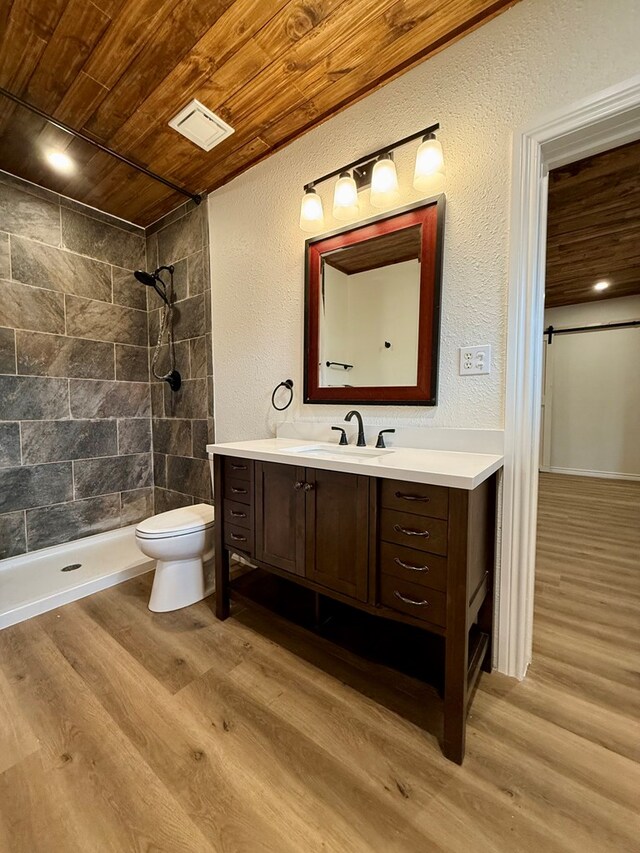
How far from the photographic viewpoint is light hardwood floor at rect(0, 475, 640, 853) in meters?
0.86

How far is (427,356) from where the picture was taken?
4.94 ft

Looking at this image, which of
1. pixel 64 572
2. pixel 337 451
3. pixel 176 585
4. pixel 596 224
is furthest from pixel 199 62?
pixel 596 224

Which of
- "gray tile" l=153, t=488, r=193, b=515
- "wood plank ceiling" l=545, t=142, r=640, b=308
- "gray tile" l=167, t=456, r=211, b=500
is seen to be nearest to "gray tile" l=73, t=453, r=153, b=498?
"gray tile" l=153, t=488, r=193, b=515

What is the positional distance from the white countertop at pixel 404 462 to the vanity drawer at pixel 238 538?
0.35 m

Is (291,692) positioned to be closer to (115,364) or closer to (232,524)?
(232,524)

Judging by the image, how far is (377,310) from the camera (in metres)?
1.71

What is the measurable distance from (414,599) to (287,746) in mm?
594

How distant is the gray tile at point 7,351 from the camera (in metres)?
2.20

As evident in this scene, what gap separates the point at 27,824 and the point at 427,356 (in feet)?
6.13

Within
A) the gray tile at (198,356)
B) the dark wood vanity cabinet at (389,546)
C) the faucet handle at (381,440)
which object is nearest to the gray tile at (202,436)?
the gray tile at (198,356)

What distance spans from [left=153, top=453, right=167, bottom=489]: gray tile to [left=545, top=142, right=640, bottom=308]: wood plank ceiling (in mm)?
3233

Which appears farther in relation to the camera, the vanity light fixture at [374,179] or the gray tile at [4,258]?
the gray tile at [4,258]

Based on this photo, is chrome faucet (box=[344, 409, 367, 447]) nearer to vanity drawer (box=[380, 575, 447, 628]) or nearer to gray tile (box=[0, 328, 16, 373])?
vanity drawer (box=[380, 575, 447, 628])

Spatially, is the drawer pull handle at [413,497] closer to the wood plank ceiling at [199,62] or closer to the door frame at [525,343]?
the door frame at [525,343]
